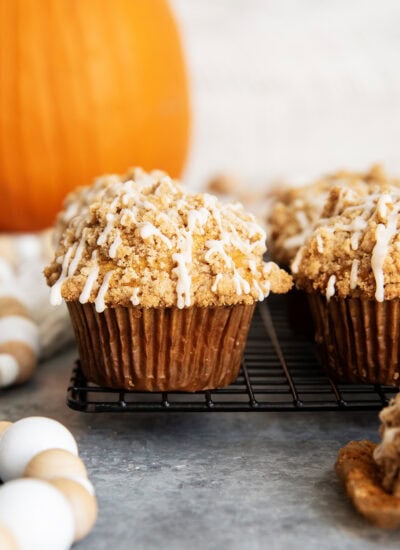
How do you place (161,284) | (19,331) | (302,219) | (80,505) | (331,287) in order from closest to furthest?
(80,505)
(161,284)
(331,287)
(19,331)
(302,219)

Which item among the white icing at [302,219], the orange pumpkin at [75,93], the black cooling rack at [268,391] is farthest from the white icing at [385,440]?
the orange pumpkin at [75,93]

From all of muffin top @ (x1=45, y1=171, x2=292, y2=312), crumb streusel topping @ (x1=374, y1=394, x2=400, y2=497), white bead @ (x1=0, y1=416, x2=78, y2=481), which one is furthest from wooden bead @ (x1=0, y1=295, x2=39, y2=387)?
crumb streusel topping @ (x1=374, y1=394, x2=400, y2=497)

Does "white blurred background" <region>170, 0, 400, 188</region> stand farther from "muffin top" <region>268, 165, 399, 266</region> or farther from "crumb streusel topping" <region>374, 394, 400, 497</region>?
"crumb streusel topping" <region>374, 394, 400, 497</region>

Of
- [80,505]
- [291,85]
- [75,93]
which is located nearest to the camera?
[80,505]

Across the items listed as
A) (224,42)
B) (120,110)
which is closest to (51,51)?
(120,110)

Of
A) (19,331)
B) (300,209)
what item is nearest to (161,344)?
(19,331)

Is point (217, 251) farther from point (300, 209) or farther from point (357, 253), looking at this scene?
point (300, 209)
